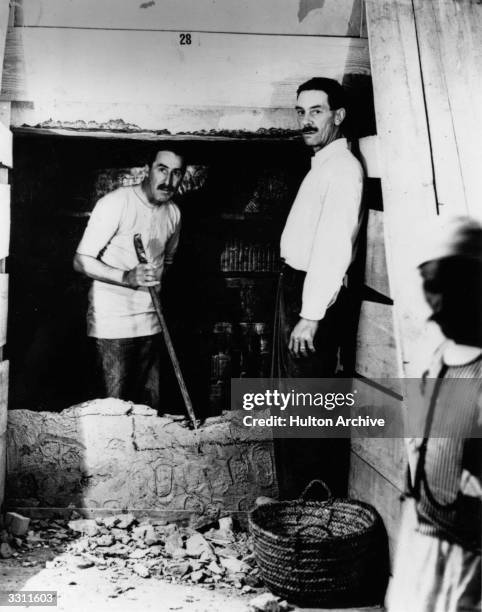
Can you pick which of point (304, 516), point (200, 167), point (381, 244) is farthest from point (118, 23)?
point (304, 516)

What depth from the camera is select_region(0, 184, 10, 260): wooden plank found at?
357 centimetres

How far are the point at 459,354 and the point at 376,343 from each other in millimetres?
555

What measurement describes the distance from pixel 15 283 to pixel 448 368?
8.04 ft

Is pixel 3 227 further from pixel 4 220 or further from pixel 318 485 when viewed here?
pixel 318 485

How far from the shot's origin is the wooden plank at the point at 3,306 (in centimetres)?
364

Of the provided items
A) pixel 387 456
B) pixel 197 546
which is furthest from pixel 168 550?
pixel 387 456

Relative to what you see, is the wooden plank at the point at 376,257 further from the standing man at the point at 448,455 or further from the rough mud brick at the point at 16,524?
the rough mud brick at the point at 16,524

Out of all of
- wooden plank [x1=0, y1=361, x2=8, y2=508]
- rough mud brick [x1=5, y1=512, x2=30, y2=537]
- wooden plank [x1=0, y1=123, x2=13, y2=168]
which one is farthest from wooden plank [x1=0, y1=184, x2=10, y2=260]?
rough mud brick [x1=5, y1=512, x2=30, y2=537]

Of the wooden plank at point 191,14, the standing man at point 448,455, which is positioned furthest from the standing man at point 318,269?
the standing man at point 448,455

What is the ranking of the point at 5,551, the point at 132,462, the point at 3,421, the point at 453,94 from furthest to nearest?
the point at 132,462 → the point at 3,421 → the point at 5,551 → the point at 453,94

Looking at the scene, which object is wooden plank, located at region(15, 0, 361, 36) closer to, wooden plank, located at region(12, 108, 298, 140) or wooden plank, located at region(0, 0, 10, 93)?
wooden plank, located at region(0, 0, 10, 93)

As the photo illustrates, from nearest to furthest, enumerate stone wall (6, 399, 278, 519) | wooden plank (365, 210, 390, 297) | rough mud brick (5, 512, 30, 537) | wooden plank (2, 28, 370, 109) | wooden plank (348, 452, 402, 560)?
wooden plank (348, 452, 402, 560), wooden plank (365, 210, 390, 297), wooden plank (2, 28, 370, 109), rough mud brick (5, 512, 30, 537), stone wall (6, 399, 278, 519)

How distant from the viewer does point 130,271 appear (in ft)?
12.5

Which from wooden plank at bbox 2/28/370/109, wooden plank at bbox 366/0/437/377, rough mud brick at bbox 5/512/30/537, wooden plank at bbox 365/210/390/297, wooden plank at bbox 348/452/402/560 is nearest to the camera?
wooden plank at bbox 366/0/437/377
